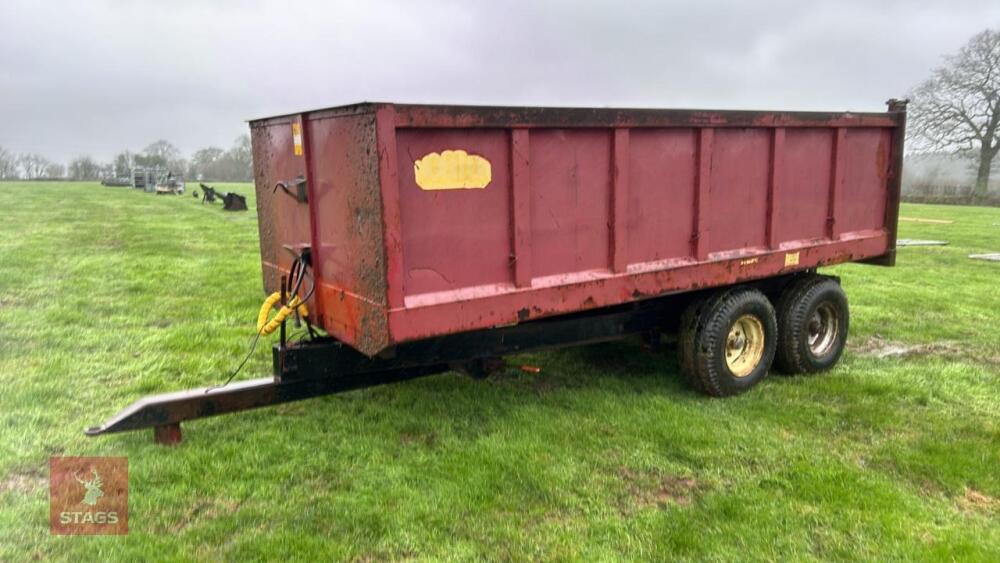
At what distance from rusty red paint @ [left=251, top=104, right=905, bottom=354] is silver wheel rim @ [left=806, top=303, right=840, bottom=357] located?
567 millimetres

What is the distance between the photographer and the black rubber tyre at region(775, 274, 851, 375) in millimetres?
5805

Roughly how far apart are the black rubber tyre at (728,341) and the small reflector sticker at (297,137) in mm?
2918

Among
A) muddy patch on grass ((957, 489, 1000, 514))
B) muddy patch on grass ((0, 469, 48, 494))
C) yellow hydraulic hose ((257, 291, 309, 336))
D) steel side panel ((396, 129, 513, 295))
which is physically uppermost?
steel side panel ((396, 129, 513, 295))

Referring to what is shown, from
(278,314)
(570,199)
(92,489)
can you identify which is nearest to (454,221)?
(570,199)

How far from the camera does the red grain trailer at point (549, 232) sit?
146 inches

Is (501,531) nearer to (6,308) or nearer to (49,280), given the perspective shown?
(6,308)

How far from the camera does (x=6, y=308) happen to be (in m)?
8.04

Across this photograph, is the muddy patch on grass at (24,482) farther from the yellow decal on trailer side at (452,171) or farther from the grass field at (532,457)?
the yellow decal on trailer side at (452,171)

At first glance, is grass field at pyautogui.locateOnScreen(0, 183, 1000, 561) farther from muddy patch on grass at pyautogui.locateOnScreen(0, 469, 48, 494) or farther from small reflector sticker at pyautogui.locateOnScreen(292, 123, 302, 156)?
small reflector sticker at pyautogui.locateOnScreen(292, 123, 302, 156)

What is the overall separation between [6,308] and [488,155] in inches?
267

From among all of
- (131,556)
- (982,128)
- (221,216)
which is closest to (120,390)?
(131,556)

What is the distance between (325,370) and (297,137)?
4.41ft

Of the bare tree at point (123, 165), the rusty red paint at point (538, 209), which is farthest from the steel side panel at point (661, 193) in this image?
the bare tree at point (123, 165)

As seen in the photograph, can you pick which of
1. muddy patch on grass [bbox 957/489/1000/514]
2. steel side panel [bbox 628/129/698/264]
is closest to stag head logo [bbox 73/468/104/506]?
steel side panel [bbox 628/129/698/264]
